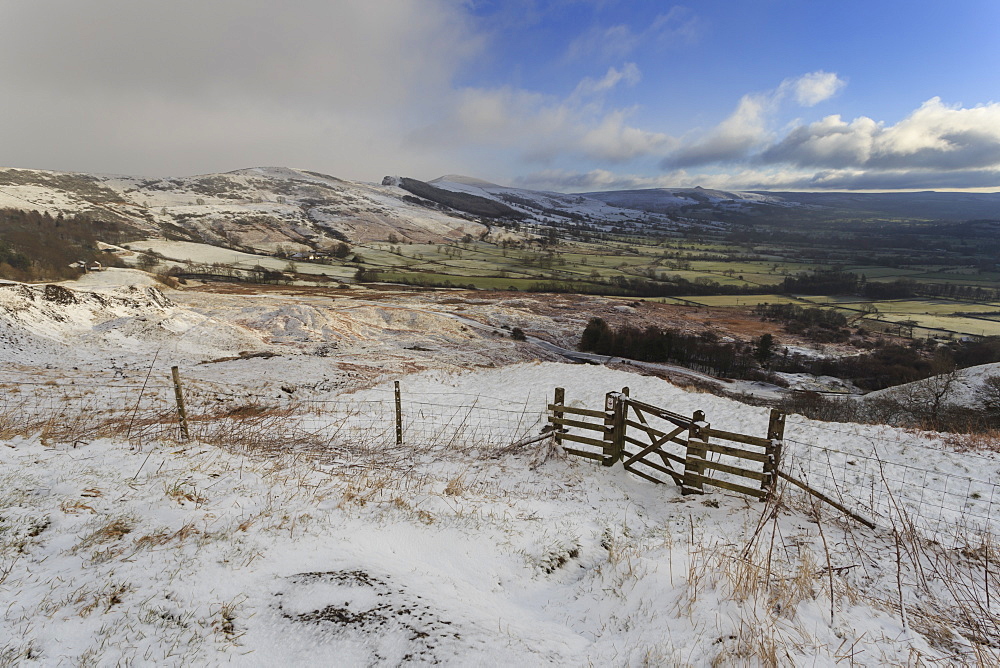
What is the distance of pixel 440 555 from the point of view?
5.20 meters

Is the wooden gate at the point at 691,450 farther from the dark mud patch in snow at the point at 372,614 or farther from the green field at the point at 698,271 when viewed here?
the green field at the point at 698,271

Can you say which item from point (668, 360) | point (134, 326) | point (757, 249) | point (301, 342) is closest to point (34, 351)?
point (134, 326)

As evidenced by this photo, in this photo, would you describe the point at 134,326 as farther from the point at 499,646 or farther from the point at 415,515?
the point at 499,646

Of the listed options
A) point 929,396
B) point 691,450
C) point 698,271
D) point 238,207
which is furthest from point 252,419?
point 238,207

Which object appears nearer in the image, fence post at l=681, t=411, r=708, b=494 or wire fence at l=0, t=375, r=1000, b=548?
fence post at l=681, t=411, r=708, b=494

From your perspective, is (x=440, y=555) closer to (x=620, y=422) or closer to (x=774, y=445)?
(x=620, y=422)

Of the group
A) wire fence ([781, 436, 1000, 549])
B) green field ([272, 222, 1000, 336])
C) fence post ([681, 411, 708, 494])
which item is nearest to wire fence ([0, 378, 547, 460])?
fence post ([681, 411, 708, 494])

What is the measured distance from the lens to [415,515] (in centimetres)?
606

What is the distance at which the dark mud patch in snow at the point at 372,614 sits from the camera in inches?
137

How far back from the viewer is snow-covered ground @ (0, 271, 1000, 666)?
3.55 meters

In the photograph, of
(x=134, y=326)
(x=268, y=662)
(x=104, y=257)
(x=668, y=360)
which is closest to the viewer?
(x=268, y=662)

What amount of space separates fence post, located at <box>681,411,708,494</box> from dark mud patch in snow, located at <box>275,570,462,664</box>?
5696mm

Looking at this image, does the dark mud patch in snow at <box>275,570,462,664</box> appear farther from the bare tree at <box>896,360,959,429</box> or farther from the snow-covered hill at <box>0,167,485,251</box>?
the snow-covered hill at <box>0,167,485,251</box>

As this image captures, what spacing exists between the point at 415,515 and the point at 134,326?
31203mm
